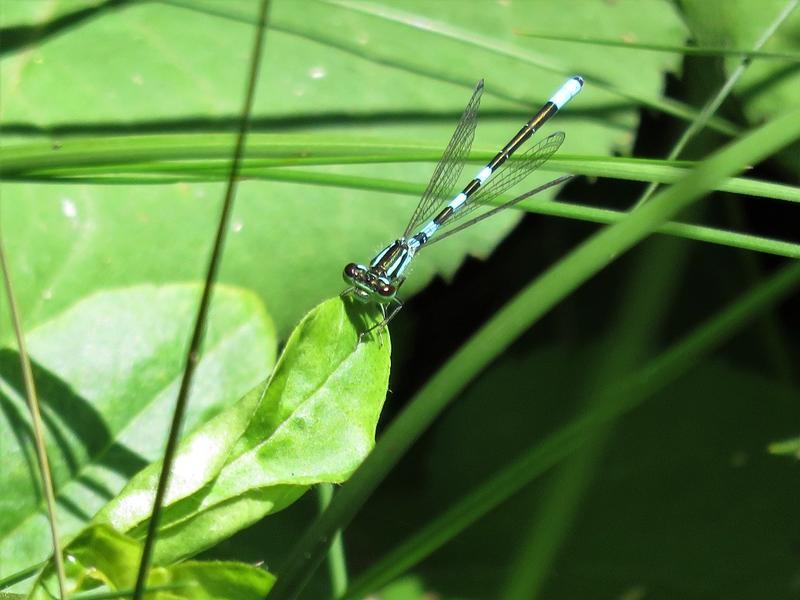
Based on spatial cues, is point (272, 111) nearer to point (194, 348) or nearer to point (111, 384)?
point (111, 384)

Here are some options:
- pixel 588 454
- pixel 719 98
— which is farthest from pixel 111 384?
pixel 719 98

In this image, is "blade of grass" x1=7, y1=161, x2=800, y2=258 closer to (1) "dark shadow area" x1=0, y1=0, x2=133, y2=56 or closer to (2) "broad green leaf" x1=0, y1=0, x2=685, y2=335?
(2) "broad green leaf" x1=0, y1=0, x2=685, y2=335

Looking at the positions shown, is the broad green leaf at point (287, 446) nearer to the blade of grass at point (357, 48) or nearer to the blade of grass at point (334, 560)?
the blade of grass at point (334, 560)

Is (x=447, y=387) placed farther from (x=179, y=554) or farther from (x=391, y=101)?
(x=391, y=101)

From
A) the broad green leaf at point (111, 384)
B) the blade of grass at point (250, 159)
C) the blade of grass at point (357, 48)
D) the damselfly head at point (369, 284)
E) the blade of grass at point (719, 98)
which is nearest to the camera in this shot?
the blade of grass at point (250, 159)

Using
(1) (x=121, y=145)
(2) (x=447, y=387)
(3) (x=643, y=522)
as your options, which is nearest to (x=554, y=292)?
(2) (x=447, y=387)

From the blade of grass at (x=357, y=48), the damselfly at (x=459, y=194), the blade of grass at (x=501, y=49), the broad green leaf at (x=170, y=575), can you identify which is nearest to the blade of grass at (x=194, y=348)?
the broad green leaf at (x=170, y=575)
